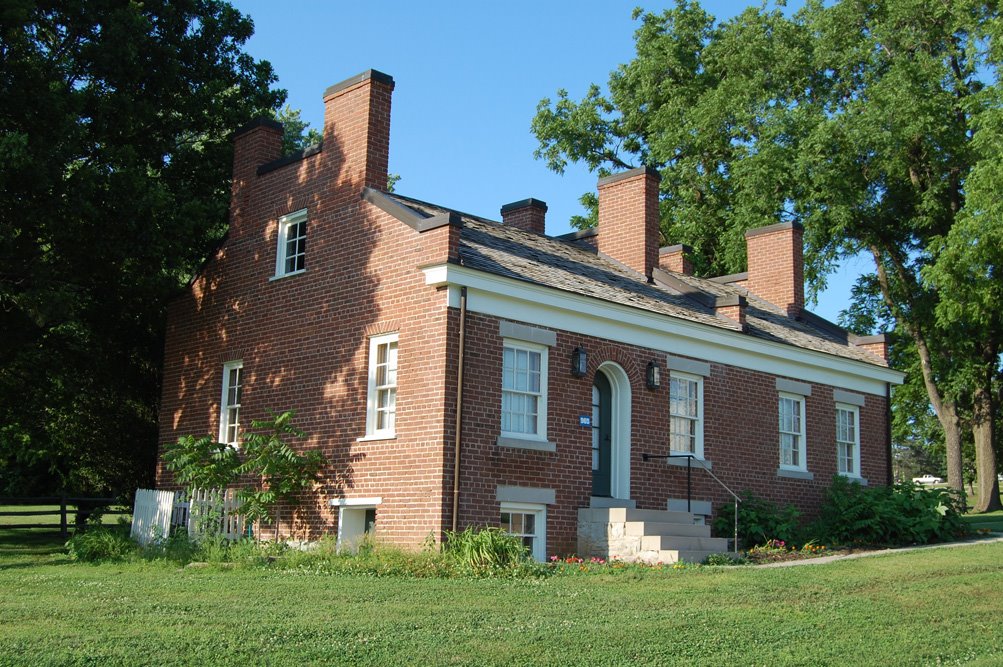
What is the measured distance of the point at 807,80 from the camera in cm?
3541

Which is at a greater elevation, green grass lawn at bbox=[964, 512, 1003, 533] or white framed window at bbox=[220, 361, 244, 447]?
white framed window at bbox=[220, 361, 244, 447]

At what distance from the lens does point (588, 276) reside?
19.2 metres

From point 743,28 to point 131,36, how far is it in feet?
79.6

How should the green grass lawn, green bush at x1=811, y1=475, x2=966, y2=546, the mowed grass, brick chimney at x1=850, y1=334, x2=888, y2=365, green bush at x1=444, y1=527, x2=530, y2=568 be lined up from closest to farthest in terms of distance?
the mowed grass
green bush at x1=444, y1=527, x2=530, y2=568
green bush at x1=811, y1=475, x2=966, y2=546
the green grass lawn
brick chimney at x1=850, y1=334, x2=888, y2=365

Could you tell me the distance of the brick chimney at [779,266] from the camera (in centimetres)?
2591

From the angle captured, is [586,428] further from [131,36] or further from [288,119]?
[288,119]

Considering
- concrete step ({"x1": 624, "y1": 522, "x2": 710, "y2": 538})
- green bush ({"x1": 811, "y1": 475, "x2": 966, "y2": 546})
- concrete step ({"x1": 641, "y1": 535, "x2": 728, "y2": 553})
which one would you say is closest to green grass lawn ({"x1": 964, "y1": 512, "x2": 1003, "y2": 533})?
green bush ({"x1": 811, "y1": 475, "x2": 966, "y2": 546})

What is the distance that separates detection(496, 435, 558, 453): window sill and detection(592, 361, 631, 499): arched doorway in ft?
5.07

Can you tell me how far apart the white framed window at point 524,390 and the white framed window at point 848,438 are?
9.16 m

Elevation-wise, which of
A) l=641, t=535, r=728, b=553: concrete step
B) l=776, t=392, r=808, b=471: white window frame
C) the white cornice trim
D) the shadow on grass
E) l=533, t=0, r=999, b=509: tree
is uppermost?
l=533, t=0, r=999, b=509: tree

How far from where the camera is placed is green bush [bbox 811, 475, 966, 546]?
64.5 ft

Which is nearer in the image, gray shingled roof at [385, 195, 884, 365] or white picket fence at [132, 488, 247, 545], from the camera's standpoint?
white picket fence at [132, 488, 247, 545]

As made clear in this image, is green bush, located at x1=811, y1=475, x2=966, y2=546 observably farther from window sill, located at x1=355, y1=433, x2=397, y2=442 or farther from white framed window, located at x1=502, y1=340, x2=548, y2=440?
window sill, located at x1=355, y1=433, x2=397, y2=442

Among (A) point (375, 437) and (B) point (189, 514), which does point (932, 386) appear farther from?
(B) point (189, 514)
